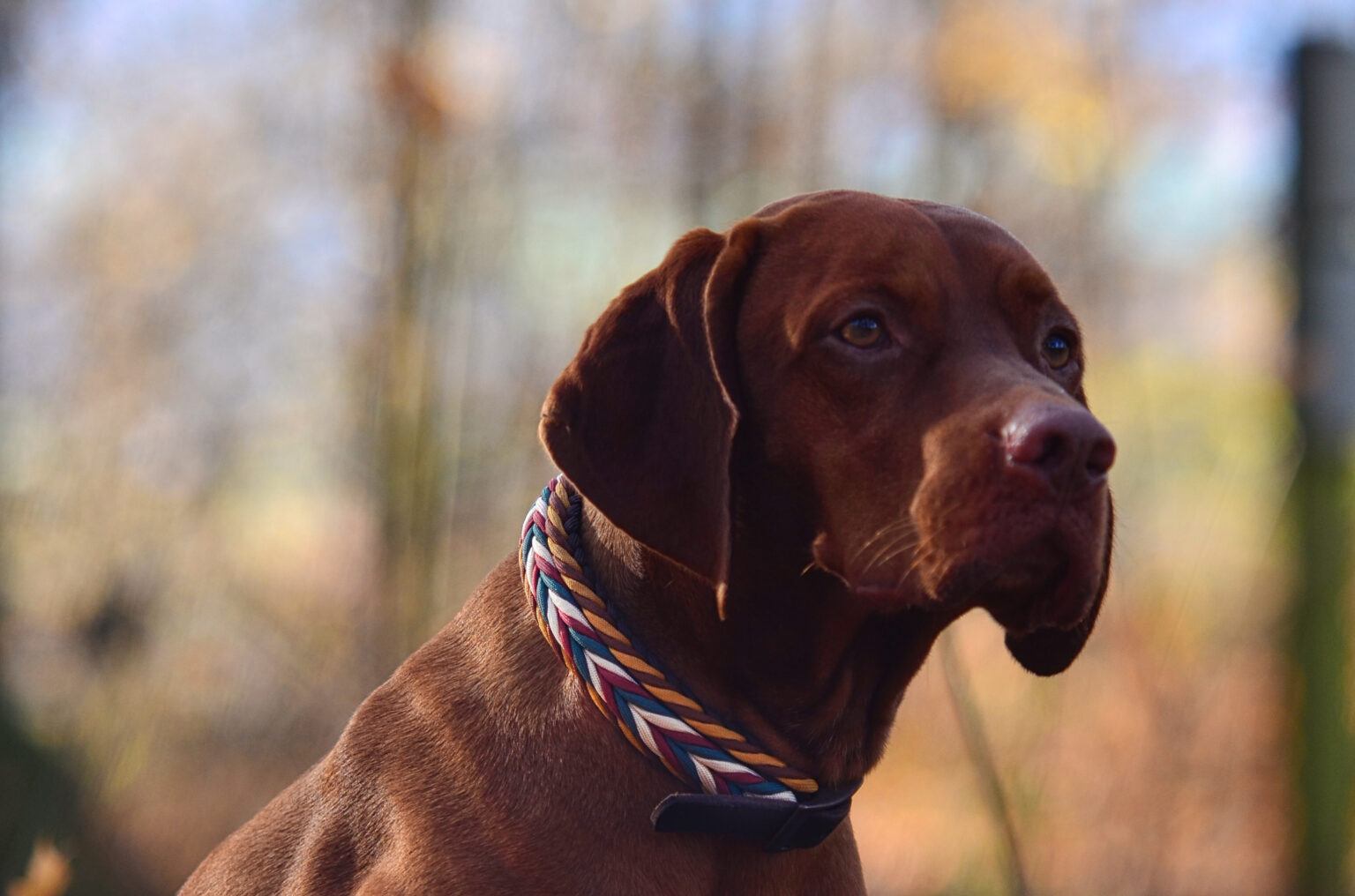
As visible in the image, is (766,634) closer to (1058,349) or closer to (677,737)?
(677,737)

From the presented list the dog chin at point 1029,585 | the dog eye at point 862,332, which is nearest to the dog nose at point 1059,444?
the dog chin at point 1029,585

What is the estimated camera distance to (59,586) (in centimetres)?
743

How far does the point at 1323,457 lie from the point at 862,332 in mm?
4295

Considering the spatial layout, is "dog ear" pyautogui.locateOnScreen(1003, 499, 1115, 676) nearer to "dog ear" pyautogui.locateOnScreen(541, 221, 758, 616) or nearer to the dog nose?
the dog nose

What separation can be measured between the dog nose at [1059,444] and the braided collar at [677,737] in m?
0.71

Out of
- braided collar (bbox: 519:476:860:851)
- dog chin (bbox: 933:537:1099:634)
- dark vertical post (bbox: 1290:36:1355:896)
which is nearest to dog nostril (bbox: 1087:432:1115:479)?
dog chin (bbox: 933:537:1099:634)

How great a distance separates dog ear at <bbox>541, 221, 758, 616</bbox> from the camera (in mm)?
2396

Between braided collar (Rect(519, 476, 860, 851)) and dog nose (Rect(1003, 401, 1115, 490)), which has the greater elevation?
dog nose (Rect(1003, 401, 1115, 490))

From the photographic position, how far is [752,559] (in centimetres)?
254

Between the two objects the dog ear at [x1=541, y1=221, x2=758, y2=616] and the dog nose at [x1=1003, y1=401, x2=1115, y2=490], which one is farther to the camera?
the dog ear at [x1=541, y1=221, x2=758, y2=616]

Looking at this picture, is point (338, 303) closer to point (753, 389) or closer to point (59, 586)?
point (59, 586)

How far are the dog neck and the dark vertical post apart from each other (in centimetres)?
403

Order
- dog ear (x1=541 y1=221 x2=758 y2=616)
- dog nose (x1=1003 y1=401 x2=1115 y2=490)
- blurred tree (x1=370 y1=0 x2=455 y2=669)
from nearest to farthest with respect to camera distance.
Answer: dog nose (x1=1003 y1=401 x2=1115 y2=490)
dog ear (x1=541 y1=221 x2=758 y2=616)
blurred tree (x1=370 y1=0 x2=455 y2=669)

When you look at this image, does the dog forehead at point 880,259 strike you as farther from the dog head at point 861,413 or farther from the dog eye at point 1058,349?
the dog eye at point 1058,349
